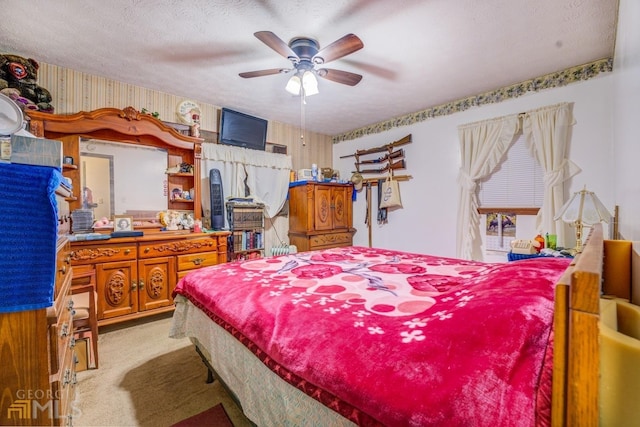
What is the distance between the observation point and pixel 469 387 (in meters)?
0.59

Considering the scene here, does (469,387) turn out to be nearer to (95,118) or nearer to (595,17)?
(595,17)

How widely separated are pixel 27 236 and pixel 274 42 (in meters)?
1.78

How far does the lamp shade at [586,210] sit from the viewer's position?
2047 mm

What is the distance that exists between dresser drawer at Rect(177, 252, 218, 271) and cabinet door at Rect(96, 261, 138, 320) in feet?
1.41

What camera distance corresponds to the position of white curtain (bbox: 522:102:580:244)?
271cm

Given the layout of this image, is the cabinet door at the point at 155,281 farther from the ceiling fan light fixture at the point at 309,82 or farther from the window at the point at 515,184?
the window at the point at 515,184

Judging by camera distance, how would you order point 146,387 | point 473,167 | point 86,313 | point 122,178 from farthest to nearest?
point 473,167, point 122,178, point 86,313, point 146,387

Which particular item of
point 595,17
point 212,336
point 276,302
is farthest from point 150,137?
point 595,17

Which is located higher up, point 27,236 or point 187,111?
point 187,111

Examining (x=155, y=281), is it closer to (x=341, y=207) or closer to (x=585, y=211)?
(x=341, y=207)

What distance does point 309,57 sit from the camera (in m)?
2.26

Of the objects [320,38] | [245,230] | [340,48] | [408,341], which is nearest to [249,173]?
[245,230]

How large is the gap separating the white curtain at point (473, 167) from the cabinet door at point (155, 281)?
351cm

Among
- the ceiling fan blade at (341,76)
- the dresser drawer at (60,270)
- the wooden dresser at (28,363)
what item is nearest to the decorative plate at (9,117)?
the wooden dresser at (28,363)
